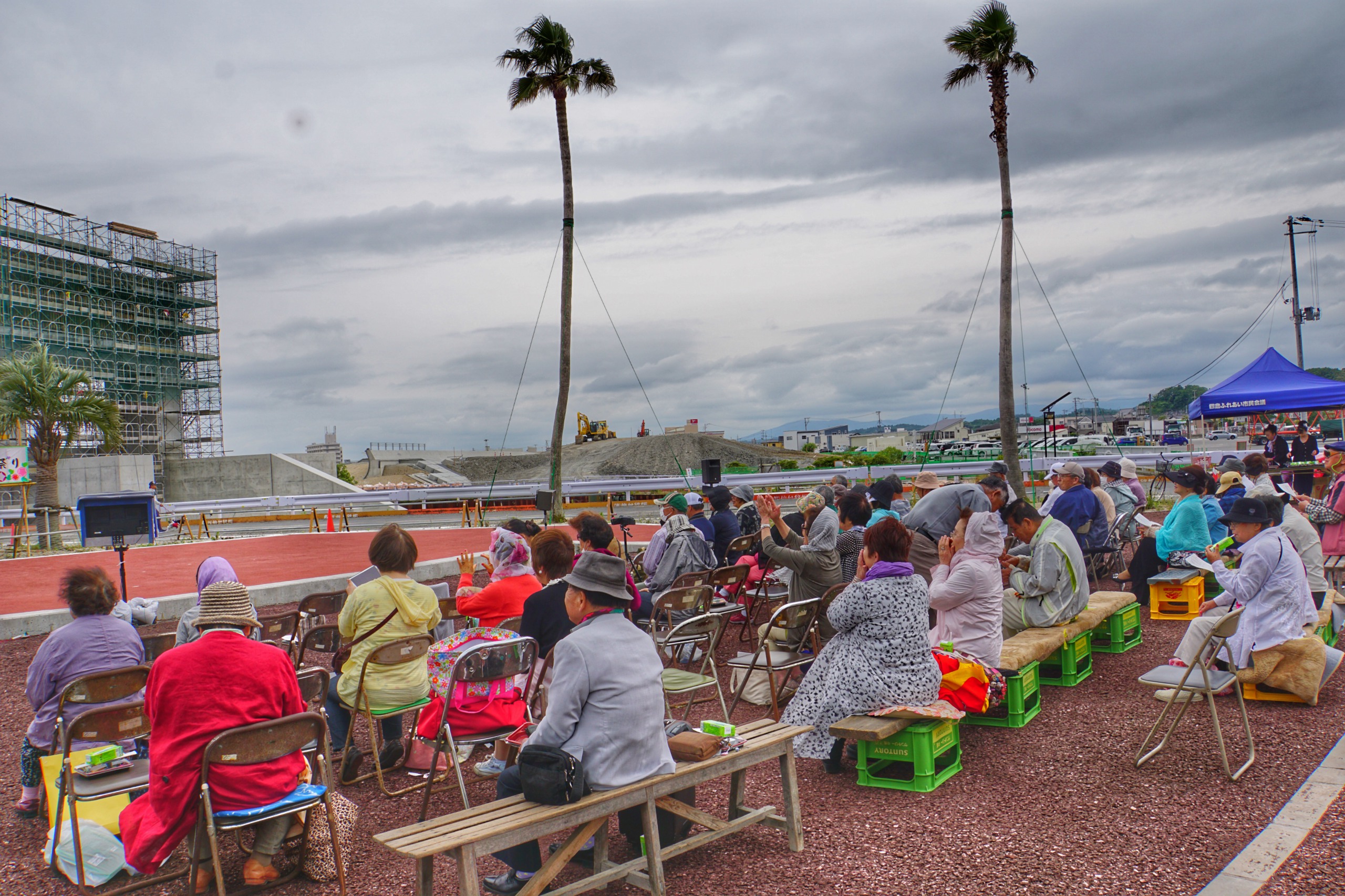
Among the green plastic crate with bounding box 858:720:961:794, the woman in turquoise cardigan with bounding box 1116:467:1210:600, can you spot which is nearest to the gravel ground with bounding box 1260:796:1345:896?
the green plastic crate with bounding box 858:720:961:794

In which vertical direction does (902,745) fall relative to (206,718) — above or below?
below

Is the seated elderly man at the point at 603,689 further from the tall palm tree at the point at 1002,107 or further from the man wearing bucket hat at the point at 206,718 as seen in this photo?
the tall palm tree at the point at 1002,107

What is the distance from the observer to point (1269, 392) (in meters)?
17.6

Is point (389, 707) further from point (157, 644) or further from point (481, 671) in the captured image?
point (157, 644)

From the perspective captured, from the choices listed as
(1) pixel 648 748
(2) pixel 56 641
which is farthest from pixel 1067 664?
(2) pixel 56 641

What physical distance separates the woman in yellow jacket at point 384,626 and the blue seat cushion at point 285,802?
1206 mm

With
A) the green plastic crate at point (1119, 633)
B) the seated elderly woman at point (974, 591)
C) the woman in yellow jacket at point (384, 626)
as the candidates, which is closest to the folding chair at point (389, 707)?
the woman in yellow jacket at point (384, 626)

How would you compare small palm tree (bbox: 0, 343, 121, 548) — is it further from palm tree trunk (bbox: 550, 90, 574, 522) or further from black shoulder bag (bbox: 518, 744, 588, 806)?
black shoulder bag (bbox: 518, 744, 588, 806)

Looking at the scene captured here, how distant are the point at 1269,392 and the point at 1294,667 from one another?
14.6 m

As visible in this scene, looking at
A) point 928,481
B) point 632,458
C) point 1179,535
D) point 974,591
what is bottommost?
point 1179,535

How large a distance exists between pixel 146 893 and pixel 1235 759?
543 centimetres

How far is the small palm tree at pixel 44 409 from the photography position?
81.4 feet

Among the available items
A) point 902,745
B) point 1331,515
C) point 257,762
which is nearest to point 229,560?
point 257,762

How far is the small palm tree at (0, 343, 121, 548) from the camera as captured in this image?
2481 cm
